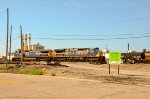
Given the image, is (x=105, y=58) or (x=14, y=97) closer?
(x=14, y=97)

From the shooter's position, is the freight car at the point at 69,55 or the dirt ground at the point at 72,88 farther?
the freight car at the point at 69,55

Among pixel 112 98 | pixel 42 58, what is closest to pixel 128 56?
pixel 42 58

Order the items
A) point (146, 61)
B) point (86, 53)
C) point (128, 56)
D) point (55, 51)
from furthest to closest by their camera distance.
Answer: point (55, 51) < point (86, 53) < point (128, 56) < point (146, 61)

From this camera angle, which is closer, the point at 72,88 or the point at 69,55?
the point at 72,88

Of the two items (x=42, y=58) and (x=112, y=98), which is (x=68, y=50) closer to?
(x=42, y=58)

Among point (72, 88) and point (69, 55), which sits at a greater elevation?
point (69, 55)

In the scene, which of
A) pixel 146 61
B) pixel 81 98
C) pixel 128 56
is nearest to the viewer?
pixel 81 98

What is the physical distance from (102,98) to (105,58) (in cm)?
6752

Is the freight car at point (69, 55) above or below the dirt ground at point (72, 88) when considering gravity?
above

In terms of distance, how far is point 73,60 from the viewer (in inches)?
3282

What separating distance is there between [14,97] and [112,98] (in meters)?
3.61

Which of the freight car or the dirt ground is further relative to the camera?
the freight car

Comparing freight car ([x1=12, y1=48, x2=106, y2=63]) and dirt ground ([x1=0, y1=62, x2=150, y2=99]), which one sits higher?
freight car ([x1=12, y1=48, x2=106, y2=63])

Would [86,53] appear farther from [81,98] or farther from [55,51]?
[81,98]
